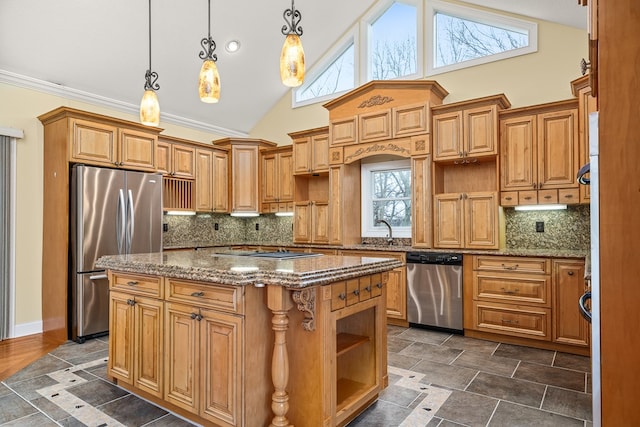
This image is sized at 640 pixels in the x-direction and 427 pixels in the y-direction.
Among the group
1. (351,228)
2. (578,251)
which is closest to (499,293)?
(578,251)

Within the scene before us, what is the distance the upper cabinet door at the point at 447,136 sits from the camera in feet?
14.7

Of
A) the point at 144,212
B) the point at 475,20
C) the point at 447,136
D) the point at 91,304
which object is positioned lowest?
the point at 91,304

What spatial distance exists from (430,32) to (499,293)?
3541 millimetres

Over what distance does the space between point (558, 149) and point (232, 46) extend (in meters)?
4.28

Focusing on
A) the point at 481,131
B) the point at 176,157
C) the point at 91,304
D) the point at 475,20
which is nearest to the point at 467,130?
the point at 481,131

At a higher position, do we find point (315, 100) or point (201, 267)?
point (315, 100)

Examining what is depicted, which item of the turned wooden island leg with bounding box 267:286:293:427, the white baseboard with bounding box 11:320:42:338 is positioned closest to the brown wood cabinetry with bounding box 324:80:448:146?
the turned wooden island leg with bounding box 267:286:293:427

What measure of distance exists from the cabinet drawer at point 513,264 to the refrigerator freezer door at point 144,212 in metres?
3.77

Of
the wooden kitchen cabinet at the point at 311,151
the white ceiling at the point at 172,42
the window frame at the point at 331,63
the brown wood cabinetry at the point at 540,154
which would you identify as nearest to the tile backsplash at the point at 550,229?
the brown wood cabinetry at the point at 540,154

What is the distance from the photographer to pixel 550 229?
4.38 metres

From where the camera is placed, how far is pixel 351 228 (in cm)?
549

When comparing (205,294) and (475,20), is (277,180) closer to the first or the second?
(475,20)

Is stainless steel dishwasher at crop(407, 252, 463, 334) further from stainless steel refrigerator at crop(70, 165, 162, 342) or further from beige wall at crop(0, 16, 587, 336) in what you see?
stainless steel refrigerator at crop(70, 165, 162, 342)

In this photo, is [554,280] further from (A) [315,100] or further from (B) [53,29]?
(B) [53,29]
